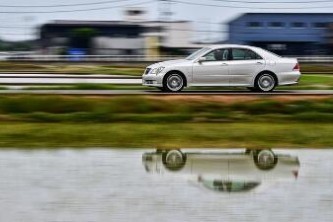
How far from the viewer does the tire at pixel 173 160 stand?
9.04 meters

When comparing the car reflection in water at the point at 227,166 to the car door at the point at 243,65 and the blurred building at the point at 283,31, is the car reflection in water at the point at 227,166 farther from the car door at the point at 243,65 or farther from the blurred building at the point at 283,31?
the blurred building at the point at 283,31

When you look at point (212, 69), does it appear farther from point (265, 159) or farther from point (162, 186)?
point (162, 186)

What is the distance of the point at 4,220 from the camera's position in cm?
626

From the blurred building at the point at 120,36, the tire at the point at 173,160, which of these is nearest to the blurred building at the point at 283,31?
the blurred building at the point at 120,36

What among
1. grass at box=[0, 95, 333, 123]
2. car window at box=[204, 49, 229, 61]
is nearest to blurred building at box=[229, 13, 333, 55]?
car window at box=[204, 49, 229, 61]

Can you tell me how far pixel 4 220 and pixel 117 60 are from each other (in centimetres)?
5690

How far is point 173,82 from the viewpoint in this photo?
18.6 m

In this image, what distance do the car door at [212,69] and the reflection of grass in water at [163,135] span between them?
16.6 ft

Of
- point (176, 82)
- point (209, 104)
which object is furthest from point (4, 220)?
point (176, 82)

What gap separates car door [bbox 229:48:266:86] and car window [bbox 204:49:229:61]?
0.66ft

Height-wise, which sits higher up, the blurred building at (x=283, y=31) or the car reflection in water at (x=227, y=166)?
the blurred building at (x=283, y=31)

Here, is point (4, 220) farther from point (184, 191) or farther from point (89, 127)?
point (89, 127)

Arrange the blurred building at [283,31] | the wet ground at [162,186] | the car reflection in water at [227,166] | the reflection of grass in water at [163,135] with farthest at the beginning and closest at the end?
1. the blurred building at [283,31]
2. the reflection of grass in water at [163,135]
3. the car reflection in water at [227,166]
4. the wet ground at [162,186]

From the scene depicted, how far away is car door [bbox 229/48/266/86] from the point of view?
1867 cm
